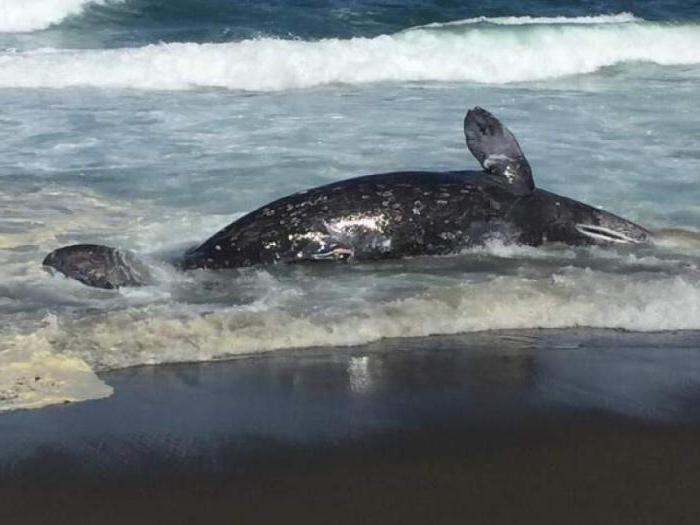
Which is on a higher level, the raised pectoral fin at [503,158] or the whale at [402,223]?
the raised pectoral fin at [503,158]

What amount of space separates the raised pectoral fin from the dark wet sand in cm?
201

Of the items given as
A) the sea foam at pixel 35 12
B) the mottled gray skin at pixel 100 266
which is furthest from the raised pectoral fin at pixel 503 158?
the sea foam at pixel 35 12

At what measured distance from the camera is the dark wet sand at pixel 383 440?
11.4 ft

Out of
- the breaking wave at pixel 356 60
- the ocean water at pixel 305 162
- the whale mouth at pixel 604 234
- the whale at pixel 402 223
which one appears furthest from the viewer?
the breaking wave at pixel 356 60

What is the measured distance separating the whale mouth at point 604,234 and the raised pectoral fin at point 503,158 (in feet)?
1.35

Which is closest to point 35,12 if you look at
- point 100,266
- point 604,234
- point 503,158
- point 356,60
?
point 356,60

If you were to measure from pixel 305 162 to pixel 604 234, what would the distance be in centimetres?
318

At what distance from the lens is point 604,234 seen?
6883mm

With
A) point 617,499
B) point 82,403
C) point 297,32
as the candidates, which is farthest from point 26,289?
point 297,32

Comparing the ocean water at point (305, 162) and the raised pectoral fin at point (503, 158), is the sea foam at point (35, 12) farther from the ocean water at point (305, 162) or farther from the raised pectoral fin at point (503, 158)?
the raised pectoral fin at point (503, 158)

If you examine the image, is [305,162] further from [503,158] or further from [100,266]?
A: [100,266]

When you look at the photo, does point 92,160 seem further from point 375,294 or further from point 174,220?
point 375,294

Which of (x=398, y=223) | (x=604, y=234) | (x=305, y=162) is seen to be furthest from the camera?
(x=305, y=162)

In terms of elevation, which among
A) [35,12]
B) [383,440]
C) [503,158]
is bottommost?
[383,440]
